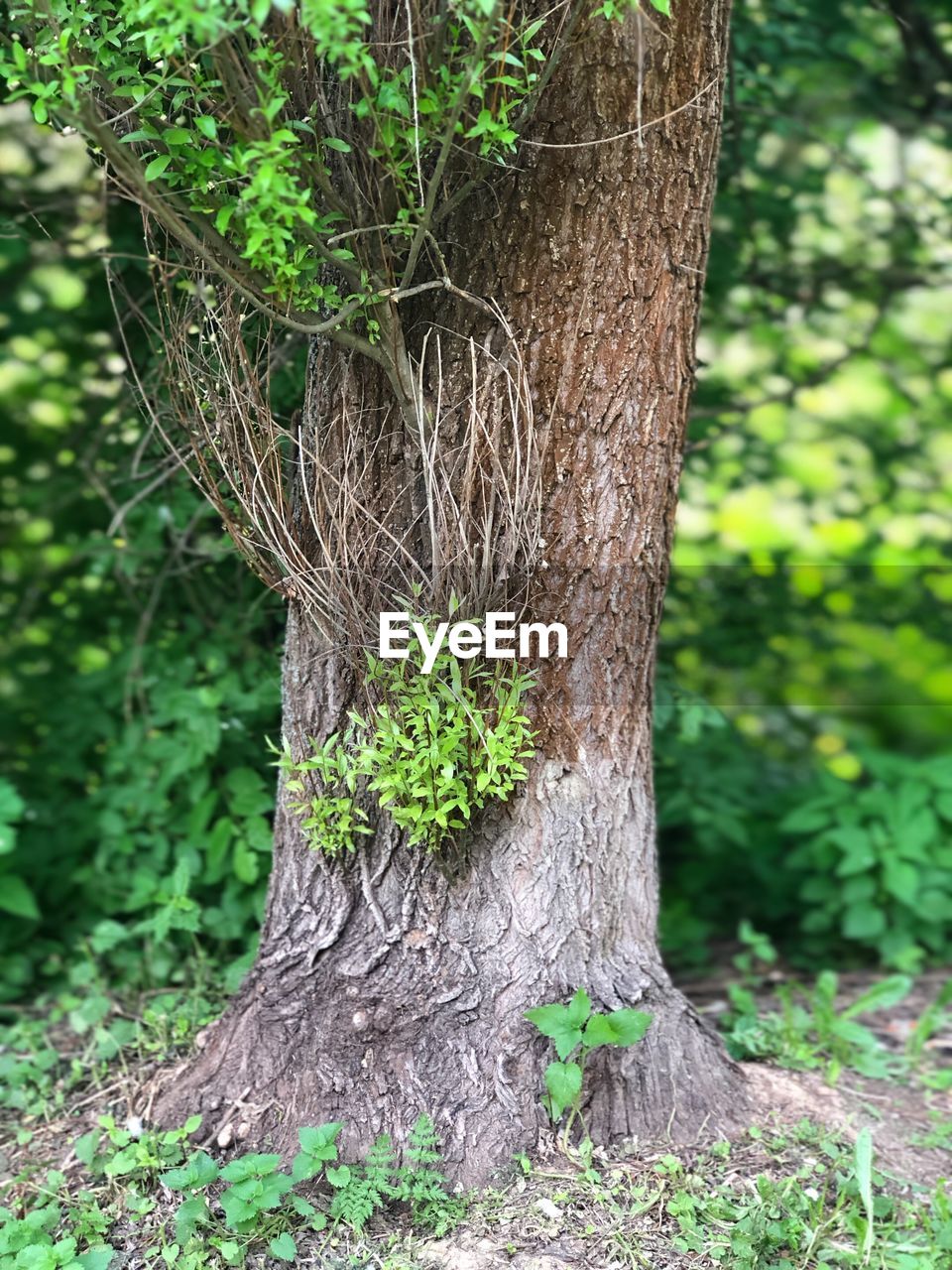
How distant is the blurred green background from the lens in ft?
10.7

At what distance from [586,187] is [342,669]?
1126 millimetres

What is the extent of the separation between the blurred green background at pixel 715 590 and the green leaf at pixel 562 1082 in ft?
3.77

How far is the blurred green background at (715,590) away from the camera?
10.7 ft

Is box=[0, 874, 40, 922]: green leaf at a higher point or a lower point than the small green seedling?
higher

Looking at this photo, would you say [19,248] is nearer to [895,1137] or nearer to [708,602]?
[708,602]

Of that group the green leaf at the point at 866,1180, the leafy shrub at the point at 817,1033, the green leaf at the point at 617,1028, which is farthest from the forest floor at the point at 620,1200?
the green leaf at the point at 617,1028

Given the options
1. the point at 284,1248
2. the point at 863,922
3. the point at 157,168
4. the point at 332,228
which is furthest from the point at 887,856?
the point at 157,168

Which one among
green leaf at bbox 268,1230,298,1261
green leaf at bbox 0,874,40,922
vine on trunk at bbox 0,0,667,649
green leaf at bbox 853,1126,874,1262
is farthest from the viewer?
green leaf at bbox 0,874,40,922

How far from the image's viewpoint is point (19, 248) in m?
3.72

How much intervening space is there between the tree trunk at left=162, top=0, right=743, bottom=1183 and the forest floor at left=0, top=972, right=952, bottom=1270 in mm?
101

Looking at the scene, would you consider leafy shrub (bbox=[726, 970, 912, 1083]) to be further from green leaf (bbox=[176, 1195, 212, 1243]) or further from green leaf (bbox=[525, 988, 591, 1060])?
green leaf (bbox=[176, 1195, 212, 1243])

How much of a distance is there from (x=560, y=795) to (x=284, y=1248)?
1.04 m

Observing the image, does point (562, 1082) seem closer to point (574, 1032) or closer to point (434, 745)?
point (574, 1032)

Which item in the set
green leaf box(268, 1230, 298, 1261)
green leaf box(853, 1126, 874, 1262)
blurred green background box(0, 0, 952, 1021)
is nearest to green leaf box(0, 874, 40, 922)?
blurred green background box(0, 0, 952, 1021)
